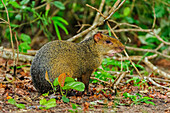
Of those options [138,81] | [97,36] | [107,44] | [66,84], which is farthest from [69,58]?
[138,81]

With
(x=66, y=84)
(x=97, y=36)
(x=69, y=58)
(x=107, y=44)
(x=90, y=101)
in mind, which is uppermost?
(x=97, y=36)

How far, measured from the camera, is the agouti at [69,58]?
12.4ft

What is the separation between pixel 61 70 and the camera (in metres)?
3.89

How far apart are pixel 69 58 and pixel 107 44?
87cm

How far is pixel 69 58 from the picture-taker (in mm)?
4070

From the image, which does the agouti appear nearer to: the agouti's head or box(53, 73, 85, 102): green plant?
the agouti's head

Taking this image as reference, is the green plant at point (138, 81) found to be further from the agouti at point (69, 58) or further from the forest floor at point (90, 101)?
the agouti at point (69, 58)

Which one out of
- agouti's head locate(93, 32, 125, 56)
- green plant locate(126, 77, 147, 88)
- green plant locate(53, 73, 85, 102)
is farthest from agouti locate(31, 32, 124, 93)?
green plant locate(126, 77, 147, 88)

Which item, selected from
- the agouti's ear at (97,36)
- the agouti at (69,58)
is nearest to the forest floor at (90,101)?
the agouti at (69,58)

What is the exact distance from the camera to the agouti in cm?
379

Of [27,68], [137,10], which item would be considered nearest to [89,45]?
[27,68]

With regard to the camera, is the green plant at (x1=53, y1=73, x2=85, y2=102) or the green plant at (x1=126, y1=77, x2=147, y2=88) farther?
the green plant at (x1=126, y1=77, x2=147, y2=88)

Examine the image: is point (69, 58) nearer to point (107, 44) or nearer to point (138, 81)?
point (107, 44)

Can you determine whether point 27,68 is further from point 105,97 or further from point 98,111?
point 98,111
